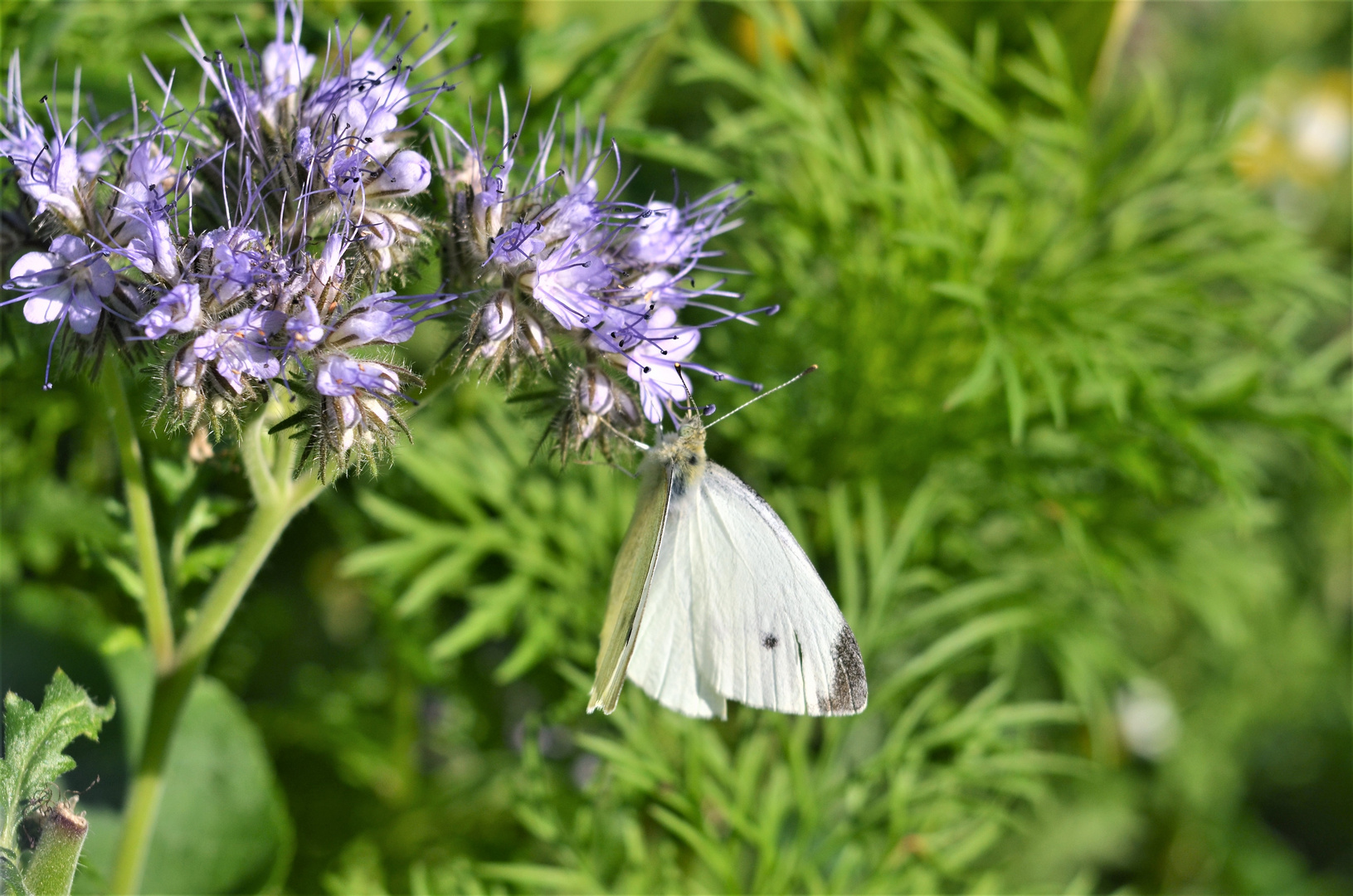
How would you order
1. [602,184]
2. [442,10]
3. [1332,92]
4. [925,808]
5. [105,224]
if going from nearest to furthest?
[105,224] < [442,10] < [925,808] < [602,184] < [1332,92]

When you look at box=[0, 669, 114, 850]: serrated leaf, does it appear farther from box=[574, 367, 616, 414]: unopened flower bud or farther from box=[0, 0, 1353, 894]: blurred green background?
box=[574, 367, 616, 414]: unopened flower bud

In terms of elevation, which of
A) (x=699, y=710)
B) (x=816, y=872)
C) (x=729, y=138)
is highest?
(x=729, y=138)

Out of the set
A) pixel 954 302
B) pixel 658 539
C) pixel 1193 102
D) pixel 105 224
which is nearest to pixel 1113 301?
pixel 954 302

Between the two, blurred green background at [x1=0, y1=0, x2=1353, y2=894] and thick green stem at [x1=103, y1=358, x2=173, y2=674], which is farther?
blurred green background at [x1=0, y1=0, x2=1353, y2=894]

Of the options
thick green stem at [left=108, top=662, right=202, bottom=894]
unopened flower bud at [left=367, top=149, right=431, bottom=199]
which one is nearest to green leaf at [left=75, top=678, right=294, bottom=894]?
thick green stem at [left=108, top=662, right=202, bottom=894]

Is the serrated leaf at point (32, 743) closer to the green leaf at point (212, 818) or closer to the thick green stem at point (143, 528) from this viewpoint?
the thick green stem at point (143, 528)

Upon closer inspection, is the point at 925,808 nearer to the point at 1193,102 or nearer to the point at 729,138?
the point at 729,138
